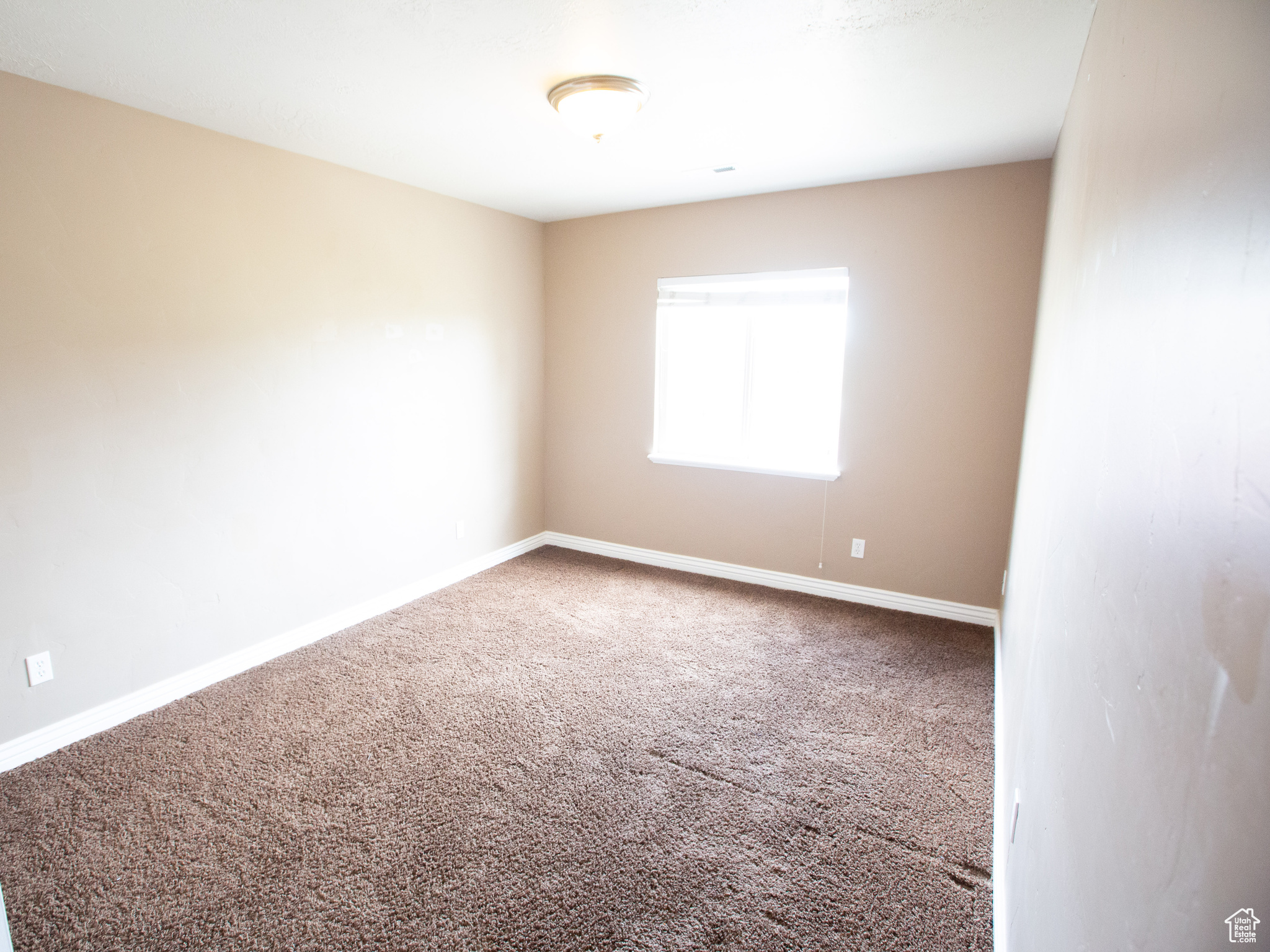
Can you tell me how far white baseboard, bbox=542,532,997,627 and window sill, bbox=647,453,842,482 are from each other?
2.12 ft

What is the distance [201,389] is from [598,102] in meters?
2.05

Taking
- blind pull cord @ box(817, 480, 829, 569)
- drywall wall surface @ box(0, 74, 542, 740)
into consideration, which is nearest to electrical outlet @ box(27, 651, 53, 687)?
drywall wall surface @ box(0, 74, 542, 740)

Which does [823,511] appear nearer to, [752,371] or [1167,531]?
[752,371]

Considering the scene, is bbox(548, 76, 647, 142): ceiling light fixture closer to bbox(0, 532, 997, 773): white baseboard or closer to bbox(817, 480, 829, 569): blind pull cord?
bbox(817, 480, 829, 569): blind pull cord

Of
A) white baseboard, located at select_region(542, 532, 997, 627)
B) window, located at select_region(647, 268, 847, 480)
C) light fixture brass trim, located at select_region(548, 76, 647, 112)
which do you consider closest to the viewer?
light fixture brass trim, located at select_region(548, 76, 647, 112)

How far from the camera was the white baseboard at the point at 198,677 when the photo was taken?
2291 millimetres

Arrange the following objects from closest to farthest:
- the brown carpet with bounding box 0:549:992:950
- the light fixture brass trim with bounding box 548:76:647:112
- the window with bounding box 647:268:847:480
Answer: the brown carpet with bounding box 0:549:992:950 → the light fixture brass trim with bounding box 548:76:647:112 → the window with bounding box 647:268:847:480

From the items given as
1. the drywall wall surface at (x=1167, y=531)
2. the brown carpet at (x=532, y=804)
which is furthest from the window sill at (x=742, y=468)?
the drywall wall surface at (x=1167, y=531)

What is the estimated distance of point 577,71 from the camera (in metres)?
2.10

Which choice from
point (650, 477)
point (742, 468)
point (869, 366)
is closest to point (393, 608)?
point (650, 477)

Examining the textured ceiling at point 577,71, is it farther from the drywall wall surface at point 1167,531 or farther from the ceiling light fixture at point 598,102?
the drywall wall surface at point 1167,531

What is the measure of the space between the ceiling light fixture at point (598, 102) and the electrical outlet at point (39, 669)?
2808mm

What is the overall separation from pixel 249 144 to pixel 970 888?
12.8ft

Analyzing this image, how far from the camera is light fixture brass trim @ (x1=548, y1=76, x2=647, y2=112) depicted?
214cm
